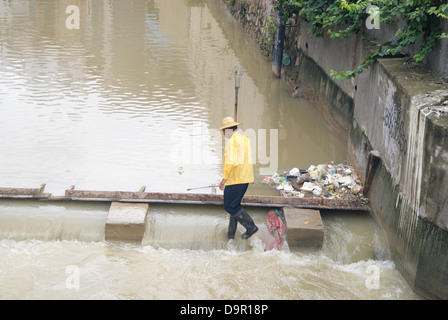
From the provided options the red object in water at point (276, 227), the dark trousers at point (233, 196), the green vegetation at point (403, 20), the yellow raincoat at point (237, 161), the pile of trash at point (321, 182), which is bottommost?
the red object in water at point (276, 227)

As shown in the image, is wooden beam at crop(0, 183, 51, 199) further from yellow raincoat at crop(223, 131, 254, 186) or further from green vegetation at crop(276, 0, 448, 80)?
green vegetation at crop(276, 0, 448, 80)

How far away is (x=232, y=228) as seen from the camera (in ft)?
24.9

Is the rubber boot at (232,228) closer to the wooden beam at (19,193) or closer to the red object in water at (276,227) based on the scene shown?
the red object in water at (276,227)

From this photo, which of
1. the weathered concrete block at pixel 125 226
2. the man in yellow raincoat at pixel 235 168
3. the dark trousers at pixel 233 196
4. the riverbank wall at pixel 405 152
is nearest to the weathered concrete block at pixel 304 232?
the man in yellow raincoat at pixel 235 168

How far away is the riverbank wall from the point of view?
234 inches

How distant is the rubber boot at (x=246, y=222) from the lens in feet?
24.3

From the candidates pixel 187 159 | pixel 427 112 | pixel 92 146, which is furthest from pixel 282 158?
pixel 427 112

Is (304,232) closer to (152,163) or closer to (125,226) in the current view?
(125,226)

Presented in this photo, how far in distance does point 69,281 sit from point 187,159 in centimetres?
419

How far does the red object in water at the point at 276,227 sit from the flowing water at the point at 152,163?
0.49ft

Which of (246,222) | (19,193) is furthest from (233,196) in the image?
(19,193)

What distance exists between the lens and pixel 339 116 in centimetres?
1197

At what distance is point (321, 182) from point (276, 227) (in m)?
1.59

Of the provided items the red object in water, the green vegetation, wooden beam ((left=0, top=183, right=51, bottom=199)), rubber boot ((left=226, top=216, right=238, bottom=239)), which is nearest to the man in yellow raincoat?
rubber boot ((left=226, top=216, right=238, bottom=239))
